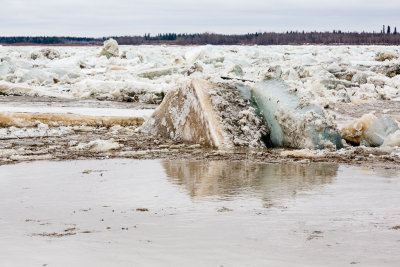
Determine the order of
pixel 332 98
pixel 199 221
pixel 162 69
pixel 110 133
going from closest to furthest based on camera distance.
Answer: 1. pixel 199 221
2. pixel 110 133
3. pixel 332 98
4. pixel 162 69

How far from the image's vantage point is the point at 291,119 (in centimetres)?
522

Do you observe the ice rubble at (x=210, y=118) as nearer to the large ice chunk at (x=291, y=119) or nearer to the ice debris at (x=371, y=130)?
the large ice chunk at (x=291, y=119)

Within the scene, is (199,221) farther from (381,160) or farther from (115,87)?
(115,87)

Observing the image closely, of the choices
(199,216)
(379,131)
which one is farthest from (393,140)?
(199,216)

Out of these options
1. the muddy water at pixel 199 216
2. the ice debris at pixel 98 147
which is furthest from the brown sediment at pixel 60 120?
the muddy water at pixel 199 216

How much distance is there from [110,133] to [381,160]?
289 cm

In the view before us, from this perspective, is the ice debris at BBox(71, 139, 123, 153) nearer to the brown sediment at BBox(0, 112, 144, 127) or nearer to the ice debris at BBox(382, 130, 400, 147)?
the brown sediment at BBox(0, 112, 144, 127)

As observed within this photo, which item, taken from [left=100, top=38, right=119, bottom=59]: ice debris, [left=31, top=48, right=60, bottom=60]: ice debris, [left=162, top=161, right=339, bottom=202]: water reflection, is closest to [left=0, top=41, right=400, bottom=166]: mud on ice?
[left=162, top=161, right=339, bottom=202]: water reflection

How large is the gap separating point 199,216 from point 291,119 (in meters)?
2.77

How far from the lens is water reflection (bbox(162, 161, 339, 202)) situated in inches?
127

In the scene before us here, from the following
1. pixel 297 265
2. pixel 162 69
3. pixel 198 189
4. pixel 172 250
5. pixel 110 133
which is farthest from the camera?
pixel 162 69

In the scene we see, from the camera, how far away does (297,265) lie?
1.92m

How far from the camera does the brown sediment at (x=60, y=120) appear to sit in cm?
655

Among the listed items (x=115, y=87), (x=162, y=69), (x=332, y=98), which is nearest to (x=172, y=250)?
(x=332, y=98)
